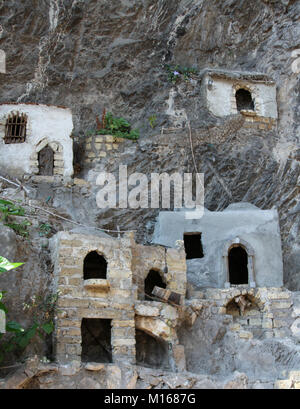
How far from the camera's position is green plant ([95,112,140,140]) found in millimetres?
22500

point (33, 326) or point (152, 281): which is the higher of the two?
point (152, 281)

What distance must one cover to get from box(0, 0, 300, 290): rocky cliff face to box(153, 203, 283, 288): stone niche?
1925 millimetres

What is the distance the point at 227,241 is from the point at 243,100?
723 centimetres

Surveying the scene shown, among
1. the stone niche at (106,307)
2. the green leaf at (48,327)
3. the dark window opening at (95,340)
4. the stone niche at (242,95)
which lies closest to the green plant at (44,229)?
the stone niche at (106,307)

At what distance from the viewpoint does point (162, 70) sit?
78.6ft

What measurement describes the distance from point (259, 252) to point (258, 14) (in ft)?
32.4

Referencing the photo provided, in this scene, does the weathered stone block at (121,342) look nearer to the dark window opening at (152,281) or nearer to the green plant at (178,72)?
the dark window opening at (152,281)

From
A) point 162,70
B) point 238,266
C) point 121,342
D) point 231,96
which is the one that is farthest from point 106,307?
point 231,96

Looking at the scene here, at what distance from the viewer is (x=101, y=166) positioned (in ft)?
71.7

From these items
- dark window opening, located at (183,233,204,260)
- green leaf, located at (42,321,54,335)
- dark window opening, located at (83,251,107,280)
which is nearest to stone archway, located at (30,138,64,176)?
dark window opening, located at (83,251,107,280)

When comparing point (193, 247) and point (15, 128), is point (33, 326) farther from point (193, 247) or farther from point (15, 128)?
point (15, 128)

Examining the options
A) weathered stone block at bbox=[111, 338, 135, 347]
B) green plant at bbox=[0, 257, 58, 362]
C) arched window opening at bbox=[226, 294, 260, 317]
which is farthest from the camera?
arched window opening at bbox=[226, 294, 260, 317]

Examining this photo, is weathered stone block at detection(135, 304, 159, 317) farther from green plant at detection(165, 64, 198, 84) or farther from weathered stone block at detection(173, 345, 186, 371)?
green plant at detection(165, 64, 198, 84)

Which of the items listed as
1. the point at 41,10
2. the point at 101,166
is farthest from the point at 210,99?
the point at 41,10
